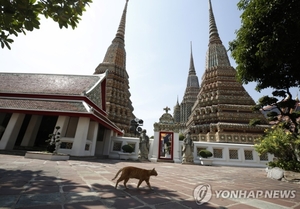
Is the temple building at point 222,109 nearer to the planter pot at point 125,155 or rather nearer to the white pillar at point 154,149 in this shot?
the white pillar at point 154,149

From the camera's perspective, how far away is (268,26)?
6270 millimetres

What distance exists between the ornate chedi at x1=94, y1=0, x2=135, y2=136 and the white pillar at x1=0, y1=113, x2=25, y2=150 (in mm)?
13386

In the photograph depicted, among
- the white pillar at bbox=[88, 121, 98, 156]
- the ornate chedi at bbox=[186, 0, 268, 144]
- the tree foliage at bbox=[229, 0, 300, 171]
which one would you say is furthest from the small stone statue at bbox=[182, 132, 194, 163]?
the ornate chedi at bbox=[186, 0, 268, 144]

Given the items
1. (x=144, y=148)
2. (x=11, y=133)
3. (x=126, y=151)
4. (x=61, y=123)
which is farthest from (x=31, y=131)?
(x=144, y=148)

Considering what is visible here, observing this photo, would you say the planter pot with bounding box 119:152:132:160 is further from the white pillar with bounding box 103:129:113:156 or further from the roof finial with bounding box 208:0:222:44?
the roof finial with bounding box 208:0:222:44

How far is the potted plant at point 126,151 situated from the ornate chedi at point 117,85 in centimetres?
1130

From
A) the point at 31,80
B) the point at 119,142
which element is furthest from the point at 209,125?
the point at 31,80

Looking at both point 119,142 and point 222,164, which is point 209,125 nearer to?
point 222,164

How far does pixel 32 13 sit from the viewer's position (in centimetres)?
282

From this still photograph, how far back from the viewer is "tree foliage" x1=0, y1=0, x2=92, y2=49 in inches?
108

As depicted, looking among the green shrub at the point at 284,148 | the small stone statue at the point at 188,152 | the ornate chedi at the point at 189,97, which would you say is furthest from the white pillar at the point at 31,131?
the ornate chedi at the point at 189,97

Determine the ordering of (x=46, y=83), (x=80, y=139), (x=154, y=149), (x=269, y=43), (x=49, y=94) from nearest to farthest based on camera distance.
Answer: (x=269, y=43)
(x=80, y=139)
(x=49, y=94)
(x=154, y=149)
(x=46, y=83)

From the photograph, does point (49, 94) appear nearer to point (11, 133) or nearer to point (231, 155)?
point (11, 133)

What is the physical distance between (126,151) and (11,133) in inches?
296
